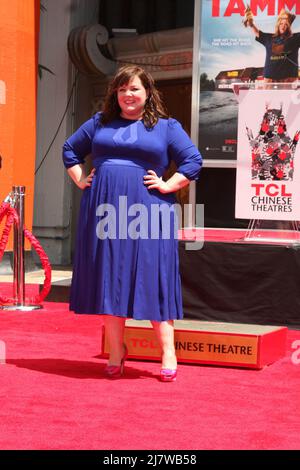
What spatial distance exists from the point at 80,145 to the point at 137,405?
4.38ft

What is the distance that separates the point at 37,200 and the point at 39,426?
29.7 ft

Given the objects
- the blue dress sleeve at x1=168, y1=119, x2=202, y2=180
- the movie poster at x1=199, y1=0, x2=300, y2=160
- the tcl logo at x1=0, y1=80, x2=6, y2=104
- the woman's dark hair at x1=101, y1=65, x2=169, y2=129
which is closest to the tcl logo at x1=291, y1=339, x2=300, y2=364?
the blue dress sleeve at x1=168, y1=119, x2=202, y2=180

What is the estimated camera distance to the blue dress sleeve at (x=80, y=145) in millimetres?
4284

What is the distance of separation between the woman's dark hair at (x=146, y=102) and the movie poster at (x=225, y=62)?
401 cm

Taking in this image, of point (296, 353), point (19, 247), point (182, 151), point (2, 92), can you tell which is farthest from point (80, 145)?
point (2, 92)

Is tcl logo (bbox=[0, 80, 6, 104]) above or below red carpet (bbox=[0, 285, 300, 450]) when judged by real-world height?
above

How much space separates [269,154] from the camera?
597cm

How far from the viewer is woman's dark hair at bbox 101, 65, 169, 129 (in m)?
4.15

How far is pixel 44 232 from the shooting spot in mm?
11992

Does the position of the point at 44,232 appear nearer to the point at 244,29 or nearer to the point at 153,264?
the point at 244,29

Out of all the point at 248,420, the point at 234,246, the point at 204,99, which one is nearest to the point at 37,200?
the point at 204,99

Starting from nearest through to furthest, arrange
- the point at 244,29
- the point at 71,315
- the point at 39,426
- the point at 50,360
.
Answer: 1. the point at 39,426
2. the point at 50,360
3. the point at 71,315
4. the point at 244,29

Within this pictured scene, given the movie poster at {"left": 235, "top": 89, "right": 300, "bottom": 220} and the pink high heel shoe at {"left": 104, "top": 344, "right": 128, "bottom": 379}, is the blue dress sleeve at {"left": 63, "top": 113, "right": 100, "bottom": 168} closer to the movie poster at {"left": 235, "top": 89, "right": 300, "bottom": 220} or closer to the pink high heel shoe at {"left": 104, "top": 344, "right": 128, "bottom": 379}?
the pink high heel shoe at {"left": 104, "top": 344, "right": 128, "bottom": 379}

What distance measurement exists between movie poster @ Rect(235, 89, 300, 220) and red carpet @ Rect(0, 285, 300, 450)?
149cm
